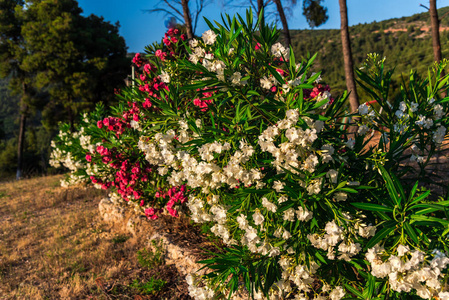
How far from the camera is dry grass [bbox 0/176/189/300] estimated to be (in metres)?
3.46

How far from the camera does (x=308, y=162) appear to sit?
182cm

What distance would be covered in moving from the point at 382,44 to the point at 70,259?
65.4 metres

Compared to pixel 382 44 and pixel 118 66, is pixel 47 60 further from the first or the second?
pixel 382 44

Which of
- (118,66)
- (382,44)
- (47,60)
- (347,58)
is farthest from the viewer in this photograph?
(382,44)

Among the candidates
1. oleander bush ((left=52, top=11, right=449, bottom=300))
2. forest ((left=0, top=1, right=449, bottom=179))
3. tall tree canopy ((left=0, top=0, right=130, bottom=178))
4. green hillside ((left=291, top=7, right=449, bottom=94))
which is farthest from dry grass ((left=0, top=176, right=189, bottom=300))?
green hillside ((left=291, top=7, right=449, bottom=94))

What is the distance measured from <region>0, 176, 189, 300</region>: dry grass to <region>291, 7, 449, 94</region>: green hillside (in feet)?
138

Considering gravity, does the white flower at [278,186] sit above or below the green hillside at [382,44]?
below

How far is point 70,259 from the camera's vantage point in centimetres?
428

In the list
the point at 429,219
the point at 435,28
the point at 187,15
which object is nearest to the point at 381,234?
the point at 429,219

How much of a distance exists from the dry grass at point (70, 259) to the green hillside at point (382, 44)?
1653 inches

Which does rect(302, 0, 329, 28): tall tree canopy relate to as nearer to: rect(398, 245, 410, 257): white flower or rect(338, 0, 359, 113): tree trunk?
rect(338, 0, 359, 113): tree trunk

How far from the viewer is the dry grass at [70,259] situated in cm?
346

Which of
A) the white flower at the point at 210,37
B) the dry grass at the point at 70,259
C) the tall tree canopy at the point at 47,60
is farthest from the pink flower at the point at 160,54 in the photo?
the tall tree canopy at the point at 47,60

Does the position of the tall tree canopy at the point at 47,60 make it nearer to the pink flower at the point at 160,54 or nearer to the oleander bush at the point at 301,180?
the pink flower at the point at 160,54
